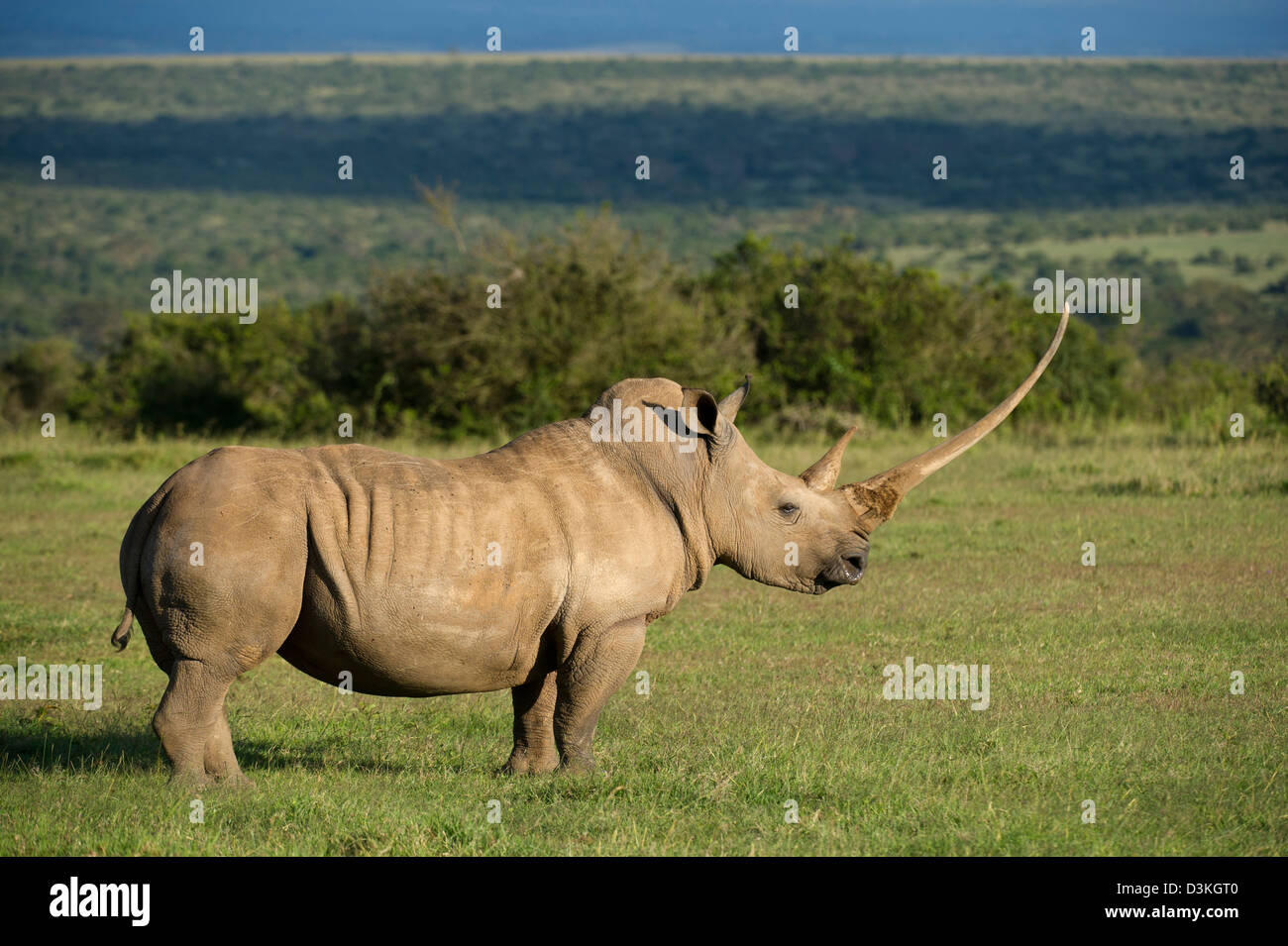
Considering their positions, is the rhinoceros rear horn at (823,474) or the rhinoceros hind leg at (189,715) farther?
the rhinoceros rear horn at (823,474)

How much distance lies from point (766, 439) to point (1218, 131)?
124m

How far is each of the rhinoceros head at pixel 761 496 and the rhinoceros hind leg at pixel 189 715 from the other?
2277 millimetres

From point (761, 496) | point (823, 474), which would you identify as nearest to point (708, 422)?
point (761, 496)

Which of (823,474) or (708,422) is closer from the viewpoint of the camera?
(708,422)

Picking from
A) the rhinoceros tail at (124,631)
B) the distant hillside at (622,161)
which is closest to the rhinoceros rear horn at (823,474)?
the rhinoceros tail at (124,631)

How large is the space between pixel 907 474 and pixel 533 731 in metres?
2.31

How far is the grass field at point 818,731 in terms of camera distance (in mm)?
6602

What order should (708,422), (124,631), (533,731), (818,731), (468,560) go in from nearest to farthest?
(468,560)
(124,631)
(708,422)
(533,731)
(818,731)

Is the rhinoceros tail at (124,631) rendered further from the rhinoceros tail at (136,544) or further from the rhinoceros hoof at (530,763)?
the rhinoceros hoof at (530,763)

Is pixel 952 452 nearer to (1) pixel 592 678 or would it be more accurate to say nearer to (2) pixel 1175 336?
(1) pixel 592 678

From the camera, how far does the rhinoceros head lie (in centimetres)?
758

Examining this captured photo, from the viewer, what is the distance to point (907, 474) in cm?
775

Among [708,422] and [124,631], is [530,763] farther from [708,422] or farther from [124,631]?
[124,631]

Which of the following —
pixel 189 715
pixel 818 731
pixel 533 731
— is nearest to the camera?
pixel 189 715
